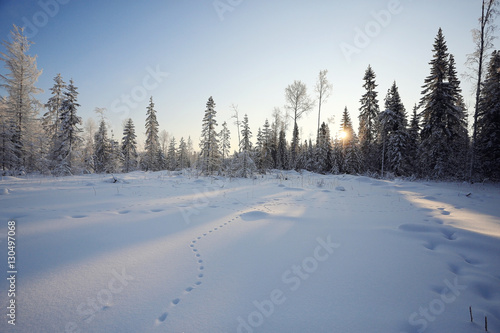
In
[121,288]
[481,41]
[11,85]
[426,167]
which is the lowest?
[121,288]

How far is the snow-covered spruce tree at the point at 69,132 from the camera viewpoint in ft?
56.3

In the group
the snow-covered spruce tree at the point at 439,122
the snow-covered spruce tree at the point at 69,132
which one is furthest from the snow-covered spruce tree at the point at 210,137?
the snow-covered spruce tree at the point at 439,122

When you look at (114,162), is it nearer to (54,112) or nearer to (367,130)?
(54,112)

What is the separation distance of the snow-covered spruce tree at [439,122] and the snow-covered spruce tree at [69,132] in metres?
30.7

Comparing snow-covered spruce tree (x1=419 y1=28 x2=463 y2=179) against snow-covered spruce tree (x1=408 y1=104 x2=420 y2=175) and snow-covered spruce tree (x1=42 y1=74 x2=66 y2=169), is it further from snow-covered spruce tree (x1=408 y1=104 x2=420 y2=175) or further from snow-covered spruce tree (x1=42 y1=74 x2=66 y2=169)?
snow-covered spruce tree (x1=42 y1=74 x2=66 y2=169)

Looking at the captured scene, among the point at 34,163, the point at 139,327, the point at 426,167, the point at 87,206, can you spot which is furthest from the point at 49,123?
the point at 426,167

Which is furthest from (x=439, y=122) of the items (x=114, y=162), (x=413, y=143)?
(x=114, y=162)

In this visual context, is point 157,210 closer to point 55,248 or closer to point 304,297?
point 55,248

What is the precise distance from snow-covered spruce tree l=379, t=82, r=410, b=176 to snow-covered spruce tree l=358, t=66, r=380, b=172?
1.26 meters

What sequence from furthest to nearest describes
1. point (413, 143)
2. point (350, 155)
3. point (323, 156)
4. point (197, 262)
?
point (323, 156)
point (350, 155)
point (413, 143)
point (197, 262)

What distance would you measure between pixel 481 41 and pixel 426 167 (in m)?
9.10

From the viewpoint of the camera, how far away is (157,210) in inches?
201

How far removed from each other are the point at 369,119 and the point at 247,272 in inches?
1035

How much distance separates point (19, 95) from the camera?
1670 cm
